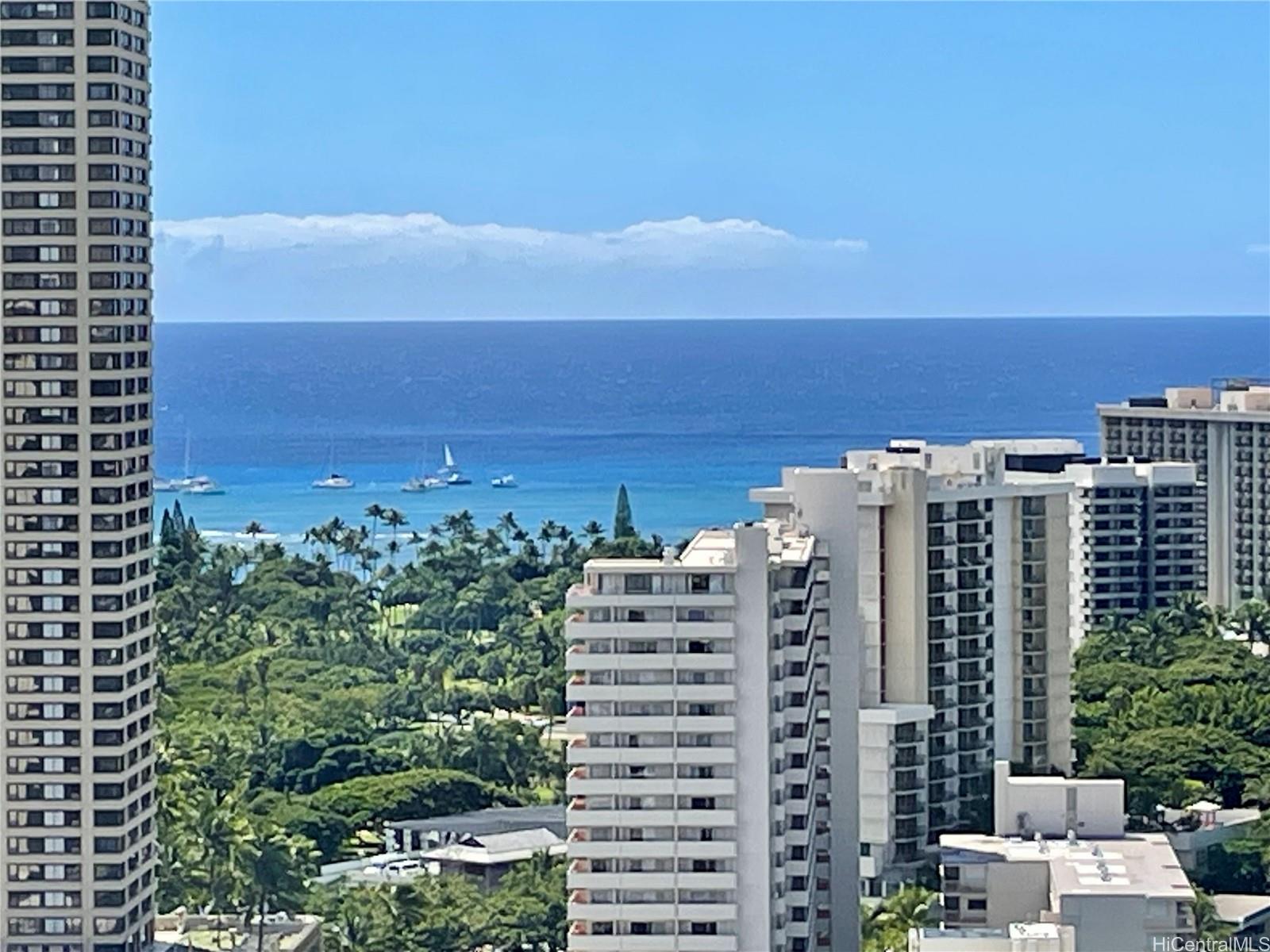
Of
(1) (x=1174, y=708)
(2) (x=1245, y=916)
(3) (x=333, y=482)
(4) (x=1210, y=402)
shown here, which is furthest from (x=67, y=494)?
(3) (x=333, y=482)

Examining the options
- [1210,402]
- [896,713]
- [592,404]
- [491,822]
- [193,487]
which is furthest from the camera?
[592,404]

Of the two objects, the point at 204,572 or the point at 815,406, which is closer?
the point at 204,572

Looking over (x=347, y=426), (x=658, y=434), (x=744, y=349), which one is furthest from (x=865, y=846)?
(x=744, y=349)

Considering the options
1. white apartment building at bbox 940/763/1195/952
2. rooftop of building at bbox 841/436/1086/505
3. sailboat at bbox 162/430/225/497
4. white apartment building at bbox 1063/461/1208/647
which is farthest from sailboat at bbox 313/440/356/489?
white apartment building at bbox 940/763/1195/952

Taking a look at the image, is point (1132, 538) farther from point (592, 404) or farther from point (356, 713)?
point (592, 404)


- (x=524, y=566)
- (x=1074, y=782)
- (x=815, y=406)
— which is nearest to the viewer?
(x=1074, y=782)

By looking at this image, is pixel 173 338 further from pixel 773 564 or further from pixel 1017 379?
pixel 773 564

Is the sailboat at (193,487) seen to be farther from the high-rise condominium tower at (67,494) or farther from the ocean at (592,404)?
the high-rise condominium tower at (67,494)
